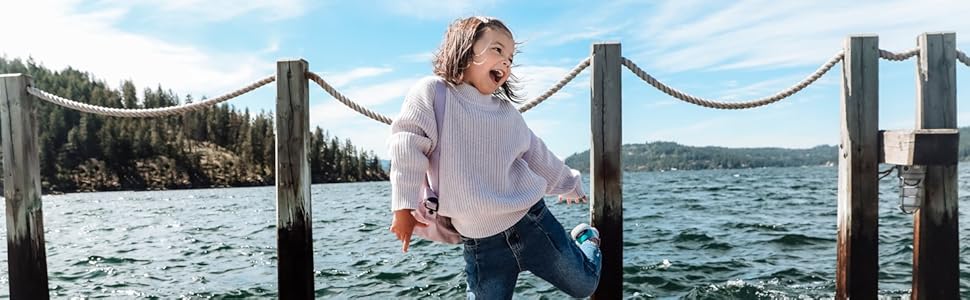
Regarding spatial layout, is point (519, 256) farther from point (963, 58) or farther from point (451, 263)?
point (451, 263)

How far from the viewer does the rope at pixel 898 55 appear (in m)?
3.64

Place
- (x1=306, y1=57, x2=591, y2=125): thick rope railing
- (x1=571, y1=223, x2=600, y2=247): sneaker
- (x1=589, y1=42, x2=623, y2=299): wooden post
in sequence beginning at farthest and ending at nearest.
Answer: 1. (x1=306, y1=57, x2=591, y2=125): thick rope railing
2. (x1=589, y1=42, x2=623, y2=299): wooden post
3. (x1=571, y1=223, x2=600, y2=247): sneaker

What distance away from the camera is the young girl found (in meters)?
2.32

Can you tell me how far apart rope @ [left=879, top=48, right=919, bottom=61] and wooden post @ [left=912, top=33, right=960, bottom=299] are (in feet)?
0.14

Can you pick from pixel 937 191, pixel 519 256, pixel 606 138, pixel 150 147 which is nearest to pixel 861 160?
pixel 937 191

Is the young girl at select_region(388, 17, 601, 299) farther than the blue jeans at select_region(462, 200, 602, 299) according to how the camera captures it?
No

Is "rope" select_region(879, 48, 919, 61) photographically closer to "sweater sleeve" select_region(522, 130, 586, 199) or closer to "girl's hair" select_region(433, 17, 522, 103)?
"sweater sleeve" select_region(522, 130, 586, 199)

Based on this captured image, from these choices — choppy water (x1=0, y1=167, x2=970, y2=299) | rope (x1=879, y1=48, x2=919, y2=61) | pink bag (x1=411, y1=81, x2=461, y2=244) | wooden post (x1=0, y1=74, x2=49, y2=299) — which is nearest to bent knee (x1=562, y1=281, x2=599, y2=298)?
pink bag (x1=411, y1=81, x2=461, y2=244)

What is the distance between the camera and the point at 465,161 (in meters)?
2.36

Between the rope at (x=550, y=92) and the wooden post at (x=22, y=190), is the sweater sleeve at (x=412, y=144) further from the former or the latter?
the wooden post at (x=22, y=190)

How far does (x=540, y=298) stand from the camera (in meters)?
5.34

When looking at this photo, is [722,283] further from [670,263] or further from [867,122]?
[867,122]

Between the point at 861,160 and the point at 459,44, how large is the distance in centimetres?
264

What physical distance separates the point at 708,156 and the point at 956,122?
146955 mm
